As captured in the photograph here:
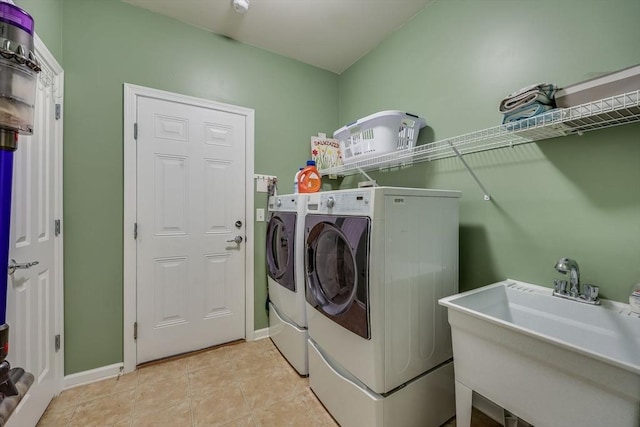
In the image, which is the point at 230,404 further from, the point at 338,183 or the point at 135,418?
the point at 338,183

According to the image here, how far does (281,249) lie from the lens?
213 centimetres

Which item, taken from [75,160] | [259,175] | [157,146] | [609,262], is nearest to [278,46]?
[259,175]

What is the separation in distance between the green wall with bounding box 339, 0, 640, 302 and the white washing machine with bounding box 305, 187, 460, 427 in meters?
0.27

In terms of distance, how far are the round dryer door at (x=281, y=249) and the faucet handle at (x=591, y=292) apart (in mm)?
1556

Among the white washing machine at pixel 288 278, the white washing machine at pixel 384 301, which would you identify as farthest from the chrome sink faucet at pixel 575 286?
the white washing machine at pixel 288 278

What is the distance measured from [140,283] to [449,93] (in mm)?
2631

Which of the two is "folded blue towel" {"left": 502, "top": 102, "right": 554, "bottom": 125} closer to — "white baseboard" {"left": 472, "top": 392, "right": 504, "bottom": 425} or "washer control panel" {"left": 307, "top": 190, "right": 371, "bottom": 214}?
"washer control panel" {"left": 307, "top": 190, "right": 371, "bottom": 214}

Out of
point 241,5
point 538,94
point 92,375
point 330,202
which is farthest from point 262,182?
point 538,94

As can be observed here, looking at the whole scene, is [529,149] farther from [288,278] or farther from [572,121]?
[288,278]

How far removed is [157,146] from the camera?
2.02 m

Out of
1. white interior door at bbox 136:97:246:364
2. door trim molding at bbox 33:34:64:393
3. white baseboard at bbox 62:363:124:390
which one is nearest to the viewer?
door trim molding at bbox 33:34:64:393

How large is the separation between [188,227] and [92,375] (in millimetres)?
1183

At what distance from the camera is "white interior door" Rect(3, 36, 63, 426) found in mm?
1215

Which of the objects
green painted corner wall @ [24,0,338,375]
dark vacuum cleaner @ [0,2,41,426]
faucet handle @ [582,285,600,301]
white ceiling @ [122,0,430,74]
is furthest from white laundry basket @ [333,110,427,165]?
dark vacuum cleaner @ [0,2,41,426]
